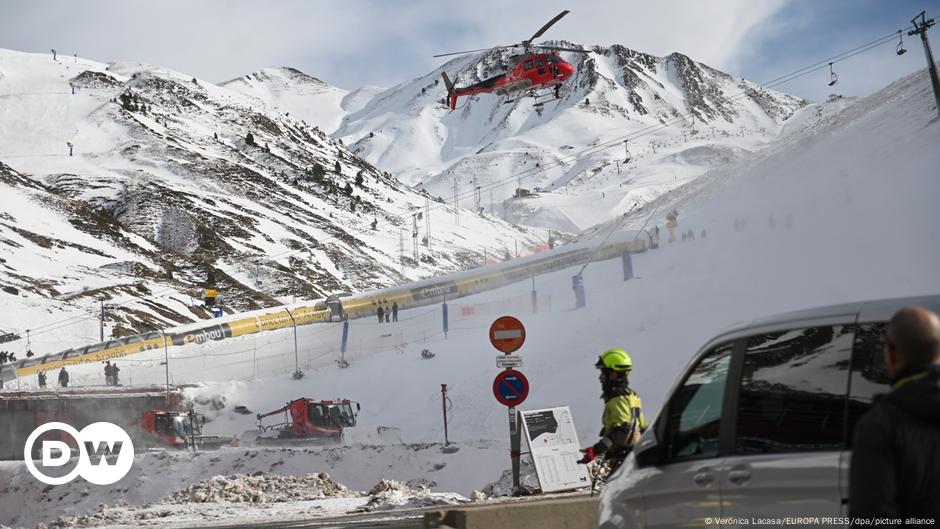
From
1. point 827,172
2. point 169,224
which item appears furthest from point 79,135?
point 827,172

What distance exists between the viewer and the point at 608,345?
111 feet

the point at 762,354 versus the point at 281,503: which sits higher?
the point at 762,354

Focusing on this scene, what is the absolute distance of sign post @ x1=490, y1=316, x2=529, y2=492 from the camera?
14055 millimetres

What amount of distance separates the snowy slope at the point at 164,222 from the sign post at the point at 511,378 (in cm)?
5618

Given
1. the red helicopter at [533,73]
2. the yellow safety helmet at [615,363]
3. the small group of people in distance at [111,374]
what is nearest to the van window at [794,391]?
the yellow safety helmet at [615,363]

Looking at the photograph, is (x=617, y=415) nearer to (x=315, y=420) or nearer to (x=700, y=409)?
(x=700, y=409)

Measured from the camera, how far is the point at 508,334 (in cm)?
1457

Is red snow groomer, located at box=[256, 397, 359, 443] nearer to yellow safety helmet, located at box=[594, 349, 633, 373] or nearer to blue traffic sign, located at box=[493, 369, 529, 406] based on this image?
blue traffic sign, located at box=[493, 369, 529, 406]


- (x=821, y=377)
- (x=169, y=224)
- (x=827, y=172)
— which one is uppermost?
(x=169, y=224)

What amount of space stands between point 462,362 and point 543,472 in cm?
2362

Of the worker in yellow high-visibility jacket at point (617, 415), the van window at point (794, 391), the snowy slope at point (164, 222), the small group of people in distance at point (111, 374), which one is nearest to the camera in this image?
the van window at point (794, 391)

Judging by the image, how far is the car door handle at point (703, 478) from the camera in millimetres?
4689

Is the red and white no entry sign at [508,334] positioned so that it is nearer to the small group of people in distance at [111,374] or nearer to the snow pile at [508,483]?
the snow pile at [508,483]

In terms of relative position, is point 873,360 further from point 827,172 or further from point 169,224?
point 169,224
